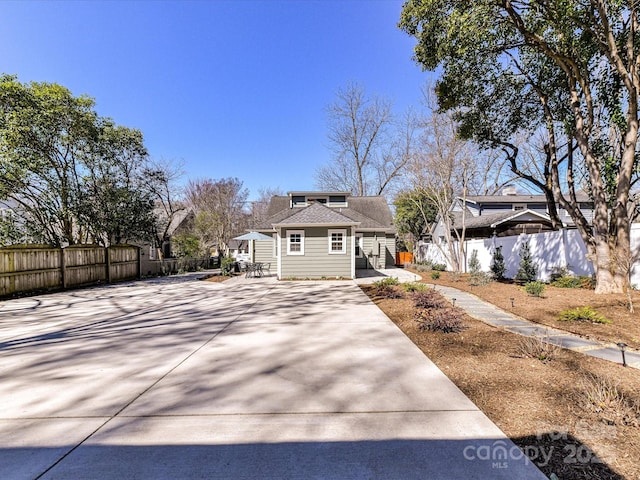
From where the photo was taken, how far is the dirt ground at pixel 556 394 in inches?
76.6

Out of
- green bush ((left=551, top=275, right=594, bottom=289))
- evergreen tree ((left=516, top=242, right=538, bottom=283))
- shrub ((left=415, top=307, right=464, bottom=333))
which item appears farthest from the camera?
evergreen tree ((left=516, top=242, right=538, bottom=283))

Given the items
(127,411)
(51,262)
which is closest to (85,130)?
(51,262)

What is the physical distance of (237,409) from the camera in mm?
2598

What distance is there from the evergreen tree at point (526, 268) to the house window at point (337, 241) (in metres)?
7.22

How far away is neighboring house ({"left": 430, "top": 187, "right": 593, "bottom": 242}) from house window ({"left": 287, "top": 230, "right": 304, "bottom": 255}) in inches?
282

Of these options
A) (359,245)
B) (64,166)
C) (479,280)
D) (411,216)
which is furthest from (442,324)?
(411,216)

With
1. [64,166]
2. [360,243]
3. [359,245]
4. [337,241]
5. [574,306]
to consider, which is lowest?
[574,306]

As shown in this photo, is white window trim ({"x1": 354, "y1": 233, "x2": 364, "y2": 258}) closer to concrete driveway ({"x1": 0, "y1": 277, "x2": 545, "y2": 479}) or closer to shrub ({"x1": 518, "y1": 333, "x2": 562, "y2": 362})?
concrete driveway ({"x1": 0, "y1": 277, "x2": 545, "y2": 479})

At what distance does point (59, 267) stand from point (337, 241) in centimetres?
1103

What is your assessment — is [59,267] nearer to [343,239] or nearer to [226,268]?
[226,268]

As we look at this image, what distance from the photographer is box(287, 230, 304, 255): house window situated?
1347 centimetres

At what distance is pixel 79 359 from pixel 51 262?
951 centimetres

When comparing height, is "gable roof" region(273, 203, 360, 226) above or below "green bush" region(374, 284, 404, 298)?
above

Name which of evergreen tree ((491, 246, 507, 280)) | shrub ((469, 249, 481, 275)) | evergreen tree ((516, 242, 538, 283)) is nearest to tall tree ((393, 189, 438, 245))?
shrub ((469, 249, 481, 275))
